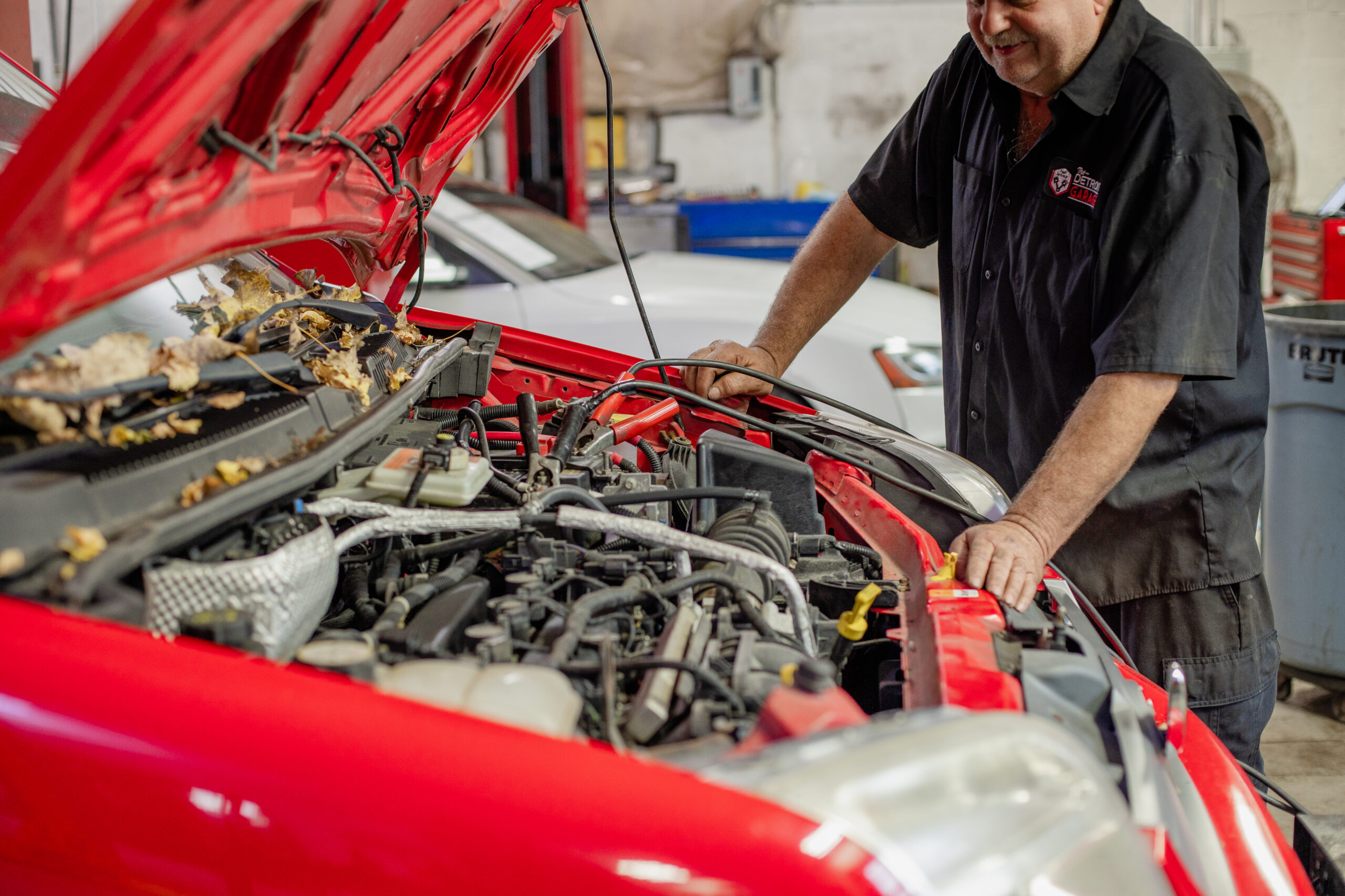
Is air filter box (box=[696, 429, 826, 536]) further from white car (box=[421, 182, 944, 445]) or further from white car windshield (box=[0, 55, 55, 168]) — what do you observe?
white car (box=[421, 182, 944, 445])

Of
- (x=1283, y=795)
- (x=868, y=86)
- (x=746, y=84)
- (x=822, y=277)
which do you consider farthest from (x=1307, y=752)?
(x=868, y=86)

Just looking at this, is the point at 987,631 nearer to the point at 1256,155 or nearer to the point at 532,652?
the point at 532,652

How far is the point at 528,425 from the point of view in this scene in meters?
1.60

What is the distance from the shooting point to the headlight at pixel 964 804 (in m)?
0.77

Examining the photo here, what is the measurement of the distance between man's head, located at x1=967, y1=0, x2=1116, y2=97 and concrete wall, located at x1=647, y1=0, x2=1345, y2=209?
26.2ft

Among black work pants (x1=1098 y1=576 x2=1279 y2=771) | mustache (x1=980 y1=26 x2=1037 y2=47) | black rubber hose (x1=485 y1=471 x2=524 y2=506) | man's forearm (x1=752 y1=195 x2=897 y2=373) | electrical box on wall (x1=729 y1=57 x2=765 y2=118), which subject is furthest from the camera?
electrical box on wall (x1=729 y1=57 x2=765 y2=118)

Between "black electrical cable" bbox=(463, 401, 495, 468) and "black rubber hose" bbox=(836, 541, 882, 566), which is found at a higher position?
"black electrical cable" bbox=(463, 401, 495, 468)

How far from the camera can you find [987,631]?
4.13 ft

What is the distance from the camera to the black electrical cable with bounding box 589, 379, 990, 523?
171 centimetres

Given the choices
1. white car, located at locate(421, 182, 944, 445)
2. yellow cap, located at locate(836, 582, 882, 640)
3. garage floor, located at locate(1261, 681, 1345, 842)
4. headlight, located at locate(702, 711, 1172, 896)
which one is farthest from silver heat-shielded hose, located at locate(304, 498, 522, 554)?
white car, located at locate(421, 182, 944, 445)

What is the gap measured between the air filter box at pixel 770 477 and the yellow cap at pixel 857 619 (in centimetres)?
26

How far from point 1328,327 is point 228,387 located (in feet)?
8.53

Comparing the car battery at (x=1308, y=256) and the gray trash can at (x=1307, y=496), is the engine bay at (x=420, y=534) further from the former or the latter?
the car battery at (x=1308, y=256)

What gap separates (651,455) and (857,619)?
0.52 metres
